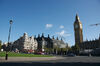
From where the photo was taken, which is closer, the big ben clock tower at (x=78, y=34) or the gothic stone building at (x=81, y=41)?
the gothic stone building at (x=81, y=41)

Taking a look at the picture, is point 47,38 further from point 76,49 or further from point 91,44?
point 76,49

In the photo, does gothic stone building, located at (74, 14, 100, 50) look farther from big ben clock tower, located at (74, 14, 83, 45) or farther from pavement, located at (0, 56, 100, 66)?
pavement, located at (0, 56, 100, 66)

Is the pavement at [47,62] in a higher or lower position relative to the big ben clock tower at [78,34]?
lower

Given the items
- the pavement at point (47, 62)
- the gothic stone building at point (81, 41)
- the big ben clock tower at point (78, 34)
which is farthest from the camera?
the big ben clock tower at point (78, 34)

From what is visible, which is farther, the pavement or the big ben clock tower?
the big ben clock tower

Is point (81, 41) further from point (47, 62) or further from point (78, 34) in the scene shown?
point (47, 62)

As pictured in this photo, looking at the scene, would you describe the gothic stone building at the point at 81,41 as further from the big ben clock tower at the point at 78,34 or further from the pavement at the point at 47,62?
the pavement at the point at 47,62

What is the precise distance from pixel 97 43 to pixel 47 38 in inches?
2562

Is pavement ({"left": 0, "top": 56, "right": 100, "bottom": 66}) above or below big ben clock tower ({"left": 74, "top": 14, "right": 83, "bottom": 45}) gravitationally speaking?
below

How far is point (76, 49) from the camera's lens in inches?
3706

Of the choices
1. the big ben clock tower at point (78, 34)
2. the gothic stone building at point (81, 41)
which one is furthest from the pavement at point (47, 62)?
the big ben clock tower at point (78, 34)

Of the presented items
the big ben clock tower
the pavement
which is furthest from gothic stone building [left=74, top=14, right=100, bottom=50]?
the pavement

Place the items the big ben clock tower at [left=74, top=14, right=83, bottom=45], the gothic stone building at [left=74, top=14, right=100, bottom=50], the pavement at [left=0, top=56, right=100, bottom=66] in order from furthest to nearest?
the big ben clock tower at [left=74, top=14, right=83, bottom=45] → the gothic stone building at [left=74, top=14, right=100, bottom=50] → the pavement at [left=0, top=56, right=100, bottom=66]

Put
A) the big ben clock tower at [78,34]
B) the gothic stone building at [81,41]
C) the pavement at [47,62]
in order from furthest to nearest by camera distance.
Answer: the big ben clock tower at [78,34]
the gothic stone building at [81,41]
the pavement at [47,62]
